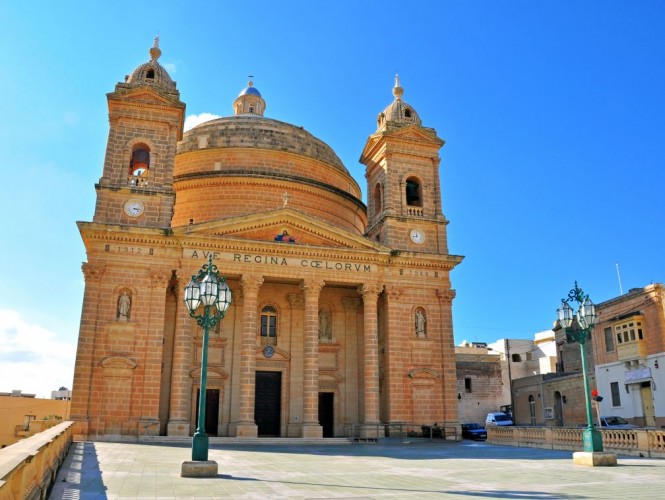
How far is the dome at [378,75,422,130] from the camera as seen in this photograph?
3541cm

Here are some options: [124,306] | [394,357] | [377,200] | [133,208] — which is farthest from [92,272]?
[377,200]

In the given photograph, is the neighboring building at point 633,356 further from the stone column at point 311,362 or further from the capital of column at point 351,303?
the stone column at point 311,362

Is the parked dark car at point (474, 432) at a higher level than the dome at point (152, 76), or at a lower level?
lower

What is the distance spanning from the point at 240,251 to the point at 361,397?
391 inches

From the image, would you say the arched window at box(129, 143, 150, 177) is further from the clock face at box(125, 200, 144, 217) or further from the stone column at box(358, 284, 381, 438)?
the stone column at box(358, 284, 381, 438)

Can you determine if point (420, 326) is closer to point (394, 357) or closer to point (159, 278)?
point (394, 357)

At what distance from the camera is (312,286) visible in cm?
3000

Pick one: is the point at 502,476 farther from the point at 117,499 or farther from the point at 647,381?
the point at 647,381

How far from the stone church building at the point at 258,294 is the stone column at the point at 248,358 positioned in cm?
7

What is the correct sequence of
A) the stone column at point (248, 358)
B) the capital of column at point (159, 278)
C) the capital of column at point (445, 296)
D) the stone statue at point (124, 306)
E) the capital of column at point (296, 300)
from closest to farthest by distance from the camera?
1. the stone column at point (248, 358)
2. the stone statue at point (124, 306)
3. the capital of column at point (159, 278)
4. the capital of column at point (296, 300)
5. the capital of column at point (445, 296)

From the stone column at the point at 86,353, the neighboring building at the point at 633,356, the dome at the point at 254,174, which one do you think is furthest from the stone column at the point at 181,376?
the neighboring building at the point at 633,356

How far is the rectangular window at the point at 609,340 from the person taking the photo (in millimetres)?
35544

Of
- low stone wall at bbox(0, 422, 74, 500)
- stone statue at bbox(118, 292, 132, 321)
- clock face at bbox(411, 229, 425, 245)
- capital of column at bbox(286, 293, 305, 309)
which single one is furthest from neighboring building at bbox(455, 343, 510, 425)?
low stone wall at bbox(0, 422, 74, 500)

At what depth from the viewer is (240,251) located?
96.3 ft
